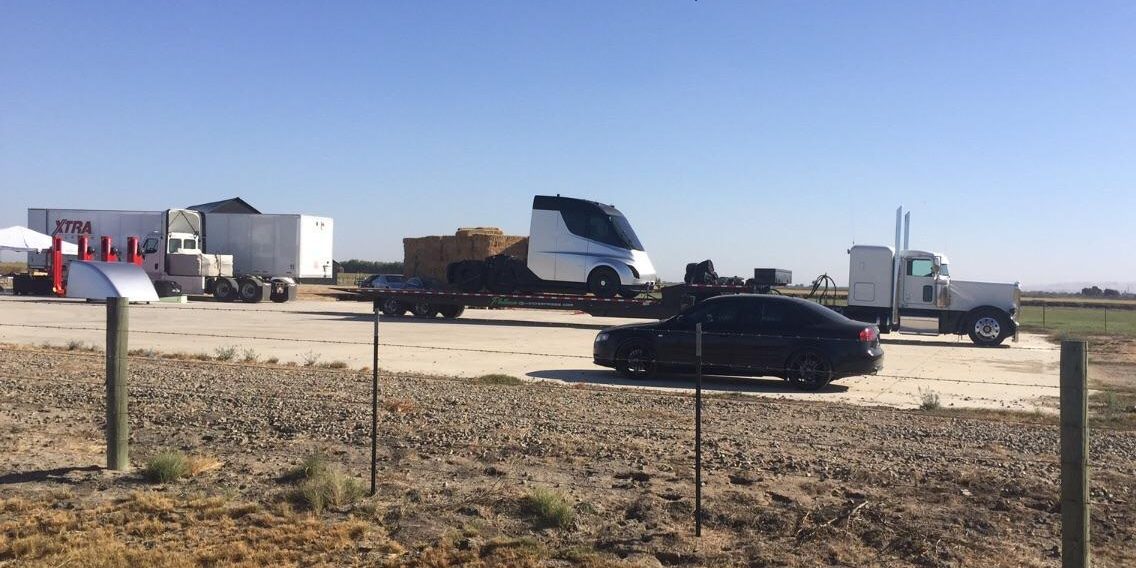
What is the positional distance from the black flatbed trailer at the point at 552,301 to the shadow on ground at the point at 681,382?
10611mm

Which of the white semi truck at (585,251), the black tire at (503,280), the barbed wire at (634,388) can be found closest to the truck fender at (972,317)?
the white semi truck at (585,251)

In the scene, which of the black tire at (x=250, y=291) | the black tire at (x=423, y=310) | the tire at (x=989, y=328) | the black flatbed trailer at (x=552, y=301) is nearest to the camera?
the tire at (x=989, y=328)

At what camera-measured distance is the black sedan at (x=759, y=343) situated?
1520 centimetres

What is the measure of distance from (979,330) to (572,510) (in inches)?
904

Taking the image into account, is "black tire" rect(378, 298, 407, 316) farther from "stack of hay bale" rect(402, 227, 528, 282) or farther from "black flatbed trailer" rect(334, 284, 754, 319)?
"stack of hay bale" rect(402, 227, 528, 282)

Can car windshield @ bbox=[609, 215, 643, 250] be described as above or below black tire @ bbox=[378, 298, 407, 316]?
above

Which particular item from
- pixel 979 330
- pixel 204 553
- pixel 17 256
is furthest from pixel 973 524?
pixel 17 256

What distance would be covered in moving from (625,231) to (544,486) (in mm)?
22816

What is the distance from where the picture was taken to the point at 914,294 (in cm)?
2769

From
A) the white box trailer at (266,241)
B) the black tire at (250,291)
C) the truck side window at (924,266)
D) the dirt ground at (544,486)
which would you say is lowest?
the dirt ground at (544,486)

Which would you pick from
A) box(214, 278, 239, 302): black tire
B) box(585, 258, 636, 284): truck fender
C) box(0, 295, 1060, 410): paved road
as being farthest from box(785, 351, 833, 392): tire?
box(214, 278, 239, 302): black tire

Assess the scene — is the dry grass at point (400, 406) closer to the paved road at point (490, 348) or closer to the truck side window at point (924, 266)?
the paved road at point (490, 348)

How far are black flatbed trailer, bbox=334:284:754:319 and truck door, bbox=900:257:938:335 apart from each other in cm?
408

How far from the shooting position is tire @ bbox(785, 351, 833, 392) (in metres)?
15.1
